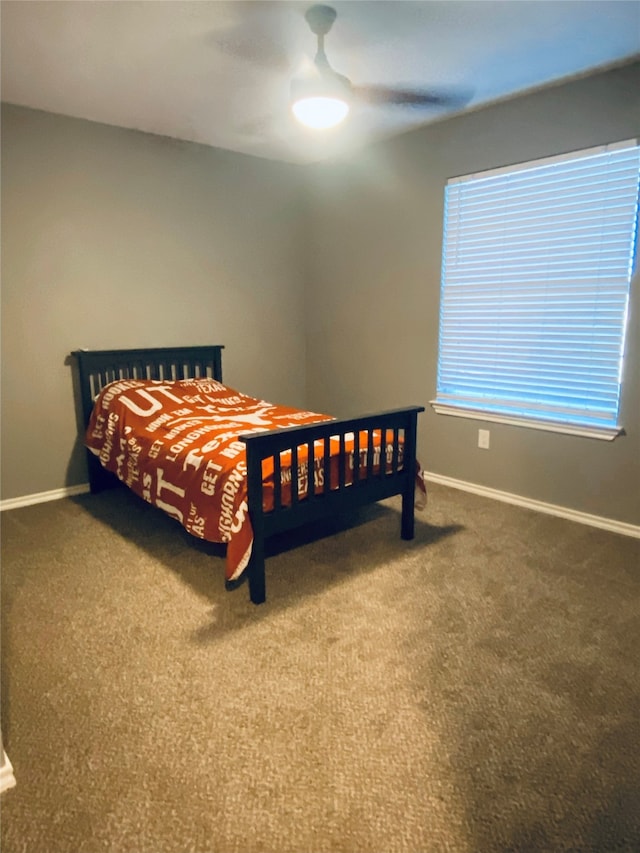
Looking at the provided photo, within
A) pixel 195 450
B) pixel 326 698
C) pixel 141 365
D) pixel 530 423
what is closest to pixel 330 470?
pixel 195 450

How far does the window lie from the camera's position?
268cm

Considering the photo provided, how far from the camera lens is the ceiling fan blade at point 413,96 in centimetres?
278

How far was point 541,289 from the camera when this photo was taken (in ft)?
9.77

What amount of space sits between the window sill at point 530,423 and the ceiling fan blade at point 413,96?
5.80ft

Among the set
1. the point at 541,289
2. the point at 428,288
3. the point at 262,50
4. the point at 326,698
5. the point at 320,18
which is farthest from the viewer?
the point at 428,288

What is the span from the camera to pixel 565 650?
1863 mm

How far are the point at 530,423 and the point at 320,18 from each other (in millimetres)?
2244

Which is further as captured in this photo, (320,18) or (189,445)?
(189,445)

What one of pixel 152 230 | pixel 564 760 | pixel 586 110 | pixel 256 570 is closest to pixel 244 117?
pixel 152 230

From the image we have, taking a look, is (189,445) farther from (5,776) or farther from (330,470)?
(5,776)

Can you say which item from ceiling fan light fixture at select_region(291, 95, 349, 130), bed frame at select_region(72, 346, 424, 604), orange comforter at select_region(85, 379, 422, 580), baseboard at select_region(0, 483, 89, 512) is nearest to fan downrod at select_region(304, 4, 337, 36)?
ceiling fan light fixture at select_region(291, 95, 349, 130)

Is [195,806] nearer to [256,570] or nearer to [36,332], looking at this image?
[256,570]

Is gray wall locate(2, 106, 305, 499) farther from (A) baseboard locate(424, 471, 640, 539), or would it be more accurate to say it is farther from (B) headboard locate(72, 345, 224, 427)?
(A) baseboard locate(424, 471, 640, 539)

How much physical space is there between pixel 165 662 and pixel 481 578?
1.36m
